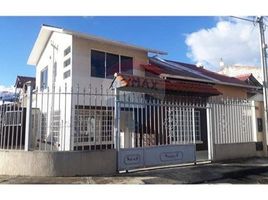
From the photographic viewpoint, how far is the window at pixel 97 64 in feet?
→ 42.2

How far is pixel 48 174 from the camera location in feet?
21.5

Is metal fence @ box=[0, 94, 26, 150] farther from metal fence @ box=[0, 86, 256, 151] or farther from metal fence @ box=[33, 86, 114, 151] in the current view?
metal fence @ box=[33, 86, 114, 151]

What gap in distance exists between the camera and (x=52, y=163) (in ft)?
21.6

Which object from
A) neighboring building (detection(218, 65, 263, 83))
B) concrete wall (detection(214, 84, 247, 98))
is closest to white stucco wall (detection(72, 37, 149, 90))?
concrete wall (detection(214, 84, 247, 98))

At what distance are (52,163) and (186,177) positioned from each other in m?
3.21

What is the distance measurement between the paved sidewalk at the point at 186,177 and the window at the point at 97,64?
251 inches

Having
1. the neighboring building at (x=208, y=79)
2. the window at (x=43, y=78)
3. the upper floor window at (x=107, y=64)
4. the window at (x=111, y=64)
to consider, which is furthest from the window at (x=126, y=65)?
the window at (x=43, y=78)

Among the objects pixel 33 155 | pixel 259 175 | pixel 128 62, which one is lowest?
pixel 259 175

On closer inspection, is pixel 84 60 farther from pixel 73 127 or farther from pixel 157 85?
pixel 73 127

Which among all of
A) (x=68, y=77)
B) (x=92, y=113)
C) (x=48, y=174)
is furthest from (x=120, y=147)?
(x=68, y=77)

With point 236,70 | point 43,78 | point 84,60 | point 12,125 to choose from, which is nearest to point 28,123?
point 12,125

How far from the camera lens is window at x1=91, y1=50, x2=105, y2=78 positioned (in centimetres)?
1285
